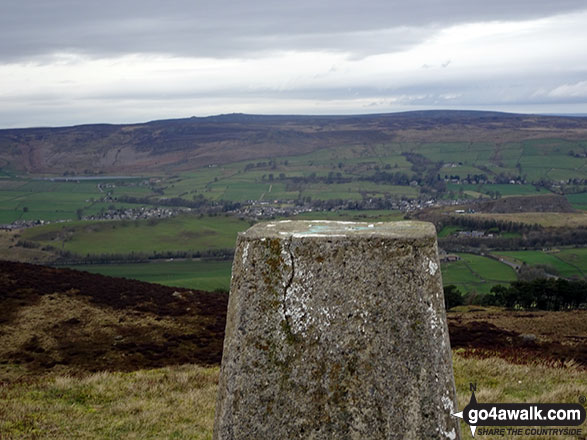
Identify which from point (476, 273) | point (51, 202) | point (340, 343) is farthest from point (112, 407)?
point (51, 202)

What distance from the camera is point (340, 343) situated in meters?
4.78

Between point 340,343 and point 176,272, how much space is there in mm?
74125

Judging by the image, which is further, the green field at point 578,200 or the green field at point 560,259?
the green field at point 578,200

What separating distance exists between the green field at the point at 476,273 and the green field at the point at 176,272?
2643 cm

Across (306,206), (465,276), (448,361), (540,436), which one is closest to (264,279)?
(448,361)

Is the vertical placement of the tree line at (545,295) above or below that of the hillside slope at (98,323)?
below

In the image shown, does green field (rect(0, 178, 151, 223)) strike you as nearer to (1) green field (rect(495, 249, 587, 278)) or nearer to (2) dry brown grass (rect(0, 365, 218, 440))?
(1) green field (rect(495, 249, 587, 278))

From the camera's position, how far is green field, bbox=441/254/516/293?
202 feet

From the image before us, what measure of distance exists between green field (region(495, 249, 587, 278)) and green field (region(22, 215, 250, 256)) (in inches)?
1829

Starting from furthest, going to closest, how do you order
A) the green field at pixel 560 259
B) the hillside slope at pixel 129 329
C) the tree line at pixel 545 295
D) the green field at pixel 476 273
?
the green field at pixel 560 259
the green field at pixel 476 273
the tree line at pixel 545 295
the hillside slope at pixel 129 329

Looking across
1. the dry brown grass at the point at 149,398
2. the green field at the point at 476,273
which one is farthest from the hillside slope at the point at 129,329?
the green field at the point at 476,273

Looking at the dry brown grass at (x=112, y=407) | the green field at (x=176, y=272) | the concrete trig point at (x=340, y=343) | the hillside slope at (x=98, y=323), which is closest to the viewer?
the concrete trig point at (x=340, y=343)

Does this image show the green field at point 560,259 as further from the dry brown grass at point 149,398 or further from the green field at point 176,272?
the dry brown grass at point 149,398

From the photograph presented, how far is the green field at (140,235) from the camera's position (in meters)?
98.0
